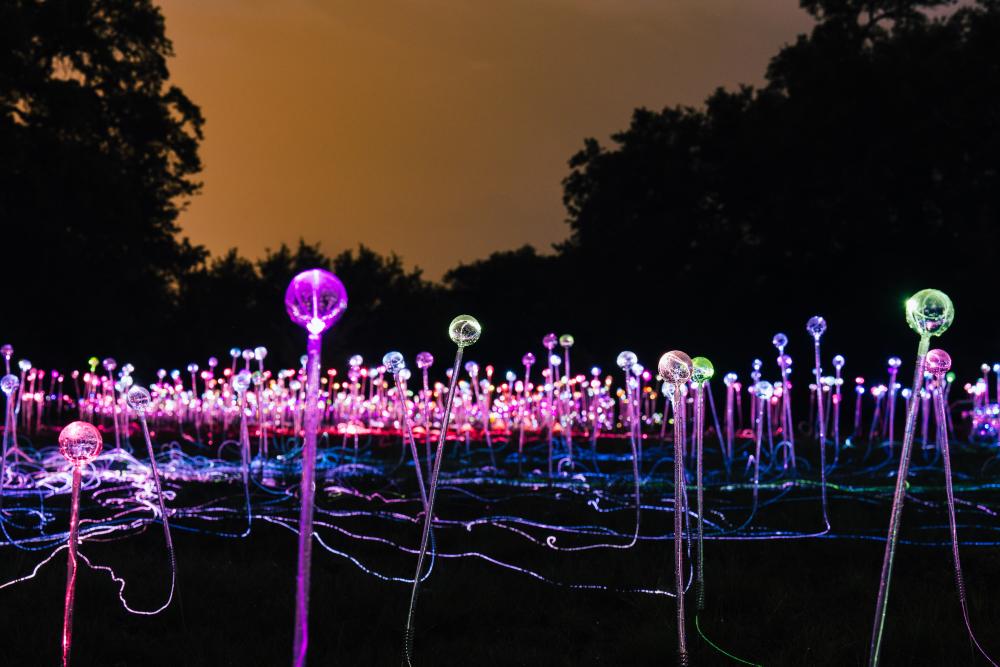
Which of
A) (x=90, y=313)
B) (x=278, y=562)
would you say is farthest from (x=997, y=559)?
(x=90, y=313)

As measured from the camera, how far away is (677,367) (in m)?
2.98

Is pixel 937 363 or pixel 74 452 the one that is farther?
pixel 937 363

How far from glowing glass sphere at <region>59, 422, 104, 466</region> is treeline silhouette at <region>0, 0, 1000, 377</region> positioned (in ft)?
62.0

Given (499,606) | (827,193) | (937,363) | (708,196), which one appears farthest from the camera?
(708,196)

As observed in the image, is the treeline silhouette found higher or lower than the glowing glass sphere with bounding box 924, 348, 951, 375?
higher

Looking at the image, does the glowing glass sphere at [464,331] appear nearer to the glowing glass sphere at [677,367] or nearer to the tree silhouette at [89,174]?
the glowing glass sphere at [677,367]

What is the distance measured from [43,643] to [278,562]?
1.40 meters

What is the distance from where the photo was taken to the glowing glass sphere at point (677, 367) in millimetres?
2977

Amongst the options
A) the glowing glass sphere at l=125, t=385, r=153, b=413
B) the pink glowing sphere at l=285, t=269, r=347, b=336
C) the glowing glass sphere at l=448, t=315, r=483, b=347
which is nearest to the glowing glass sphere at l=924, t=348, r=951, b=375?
the glowing glass sphere at l=448, t=315, r=483, b=347

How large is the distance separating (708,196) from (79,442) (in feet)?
74.9

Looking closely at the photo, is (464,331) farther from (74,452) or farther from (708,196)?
(708,196)

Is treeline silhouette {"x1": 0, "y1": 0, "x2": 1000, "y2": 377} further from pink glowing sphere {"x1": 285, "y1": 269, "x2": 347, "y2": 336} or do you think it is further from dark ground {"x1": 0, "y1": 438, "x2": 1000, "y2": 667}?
pink glowing sphere {"x1": 285, "y1": 269, "x2": 347, "y2": 336}

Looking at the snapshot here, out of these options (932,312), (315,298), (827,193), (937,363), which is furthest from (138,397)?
(827,193)

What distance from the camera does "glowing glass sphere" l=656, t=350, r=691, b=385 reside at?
9.77ft
